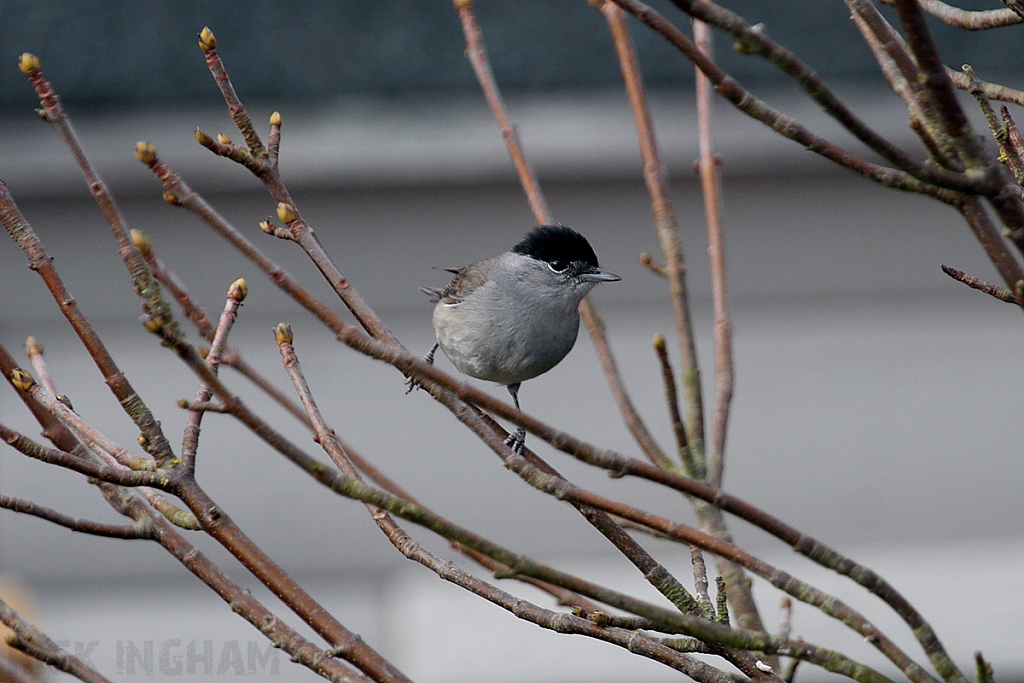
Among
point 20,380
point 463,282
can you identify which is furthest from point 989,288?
point 463,282

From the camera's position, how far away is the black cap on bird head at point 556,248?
2039 millimetres

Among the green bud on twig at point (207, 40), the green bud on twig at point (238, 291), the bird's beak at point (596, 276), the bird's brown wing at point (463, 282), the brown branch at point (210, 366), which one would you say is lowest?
the brown branch at point (210, 366)

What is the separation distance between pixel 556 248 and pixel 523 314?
17cm

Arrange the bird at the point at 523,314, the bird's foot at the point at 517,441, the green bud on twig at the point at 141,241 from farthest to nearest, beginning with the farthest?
the bird at the point at 523,314 < the bird's foot at the point at 517,441 < the green bud on twig at the point at 141,241

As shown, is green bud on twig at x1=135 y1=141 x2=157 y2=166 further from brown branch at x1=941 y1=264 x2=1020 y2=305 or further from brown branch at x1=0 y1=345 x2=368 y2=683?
brown branch at x1=941 y1=264 x2=1020 y2=305

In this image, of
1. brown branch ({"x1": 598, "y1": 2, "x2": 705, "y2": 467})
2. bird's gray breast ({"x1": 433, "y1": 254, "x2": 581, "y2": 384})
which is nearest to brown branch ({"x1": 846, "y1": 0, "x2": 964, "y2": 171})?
brown branch ({"x1": 598, "y1": 2, "x2": 705, "y2": 467})

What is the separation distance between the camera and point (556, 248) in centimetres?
213

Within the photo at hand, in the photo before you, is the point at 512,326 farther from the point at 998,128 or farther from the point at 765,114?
the point at 765,114

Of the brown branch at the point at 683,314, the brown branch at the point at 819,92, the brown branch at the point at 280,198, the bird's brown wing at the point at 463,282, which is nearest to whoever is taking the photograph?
the brown branch at the point at 819,92

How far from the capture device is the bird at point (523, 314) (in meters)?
2.17

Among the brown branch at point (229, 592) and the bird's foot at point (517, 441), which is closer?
the brown branch at point (229, 592)

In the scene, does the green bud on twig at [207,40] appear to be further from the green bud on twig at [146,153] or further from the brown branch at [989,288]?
the brown branch at [989,288]

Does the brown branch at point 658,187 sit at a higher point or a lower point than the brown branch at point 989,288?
higher

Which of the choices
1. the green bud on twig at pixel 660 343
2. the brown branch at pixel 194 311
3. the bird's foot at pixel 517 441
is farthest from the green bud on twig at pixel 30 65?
the bird's foot at pixel 517 441
